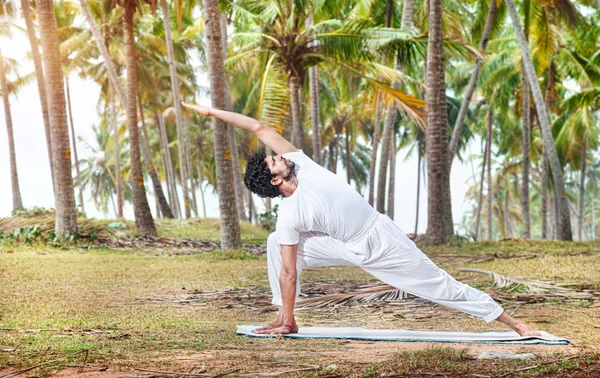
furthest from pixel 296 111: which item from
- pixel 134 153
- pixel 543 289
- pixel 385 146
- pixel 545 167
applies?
pixel 543 289

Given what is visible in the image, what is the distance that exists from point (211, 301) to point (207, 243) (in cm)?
931

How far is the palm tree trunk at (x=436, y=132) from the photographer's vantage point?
1536 centimetres

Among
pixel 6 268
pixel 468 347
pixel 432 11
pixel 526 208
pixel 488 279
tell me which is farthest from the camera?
pixel 526 208

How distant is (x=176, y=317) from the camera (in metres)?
6.25

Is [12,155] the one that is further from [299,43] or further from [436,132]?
[436,132]

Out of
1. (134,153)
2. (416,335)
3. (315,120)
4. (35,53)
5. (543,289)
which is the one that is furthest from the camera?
(315,120)

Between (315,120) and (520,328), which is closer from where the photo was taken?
(520,328)

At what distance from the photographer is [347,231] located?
489 centimetres

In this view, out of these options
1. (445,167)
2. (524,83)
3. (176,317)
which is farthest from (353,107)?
(176,317)

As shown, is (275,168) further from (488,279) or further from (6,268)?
(6,268)

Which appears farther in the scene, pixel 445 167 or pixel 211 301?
pixel 445 167

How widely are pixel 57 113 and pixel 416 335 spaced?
37.0 ft

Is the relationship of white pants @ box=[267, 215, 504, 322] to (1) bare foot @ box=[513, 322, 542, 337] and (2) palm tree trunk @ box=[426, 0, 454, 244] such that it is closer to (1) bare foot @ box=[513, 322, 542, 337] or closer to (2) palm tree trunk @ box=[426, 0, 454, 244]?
(1) bare foot @ box=[513, 322, 542, 337]

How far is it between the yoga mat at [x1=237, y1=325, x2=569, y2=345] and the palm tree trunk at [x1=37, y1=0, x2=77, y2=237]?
10147 millimetres
